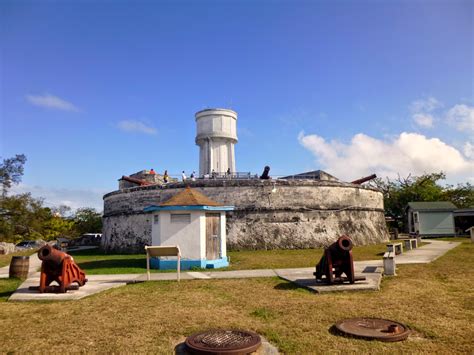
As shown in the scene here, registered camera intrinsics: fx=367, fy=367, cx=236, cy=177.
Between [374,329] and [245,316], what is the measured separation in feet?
6.94

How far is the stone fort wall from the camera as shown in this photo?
20.4 metres

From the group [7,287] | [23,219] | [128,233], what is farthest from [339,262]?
[23,219]

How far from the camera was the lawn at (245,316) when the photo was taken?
4863 mm

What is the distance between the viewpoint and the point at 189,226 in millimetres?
13766

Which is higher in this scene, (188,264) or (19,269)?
(19,269)

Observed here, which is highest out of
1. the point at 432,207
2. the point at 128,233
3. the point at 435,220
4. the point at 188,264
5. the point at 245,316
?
the point at 432,207

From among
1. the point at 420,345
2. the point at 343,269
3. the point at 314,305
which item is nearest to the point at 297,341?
the point at 420,345

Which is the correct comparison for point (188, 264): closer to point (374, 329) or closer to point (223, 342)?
point (223, 342)

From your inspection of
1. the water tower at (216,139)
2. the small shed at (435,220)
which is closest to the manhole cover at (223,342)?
the water tower at (216,139)

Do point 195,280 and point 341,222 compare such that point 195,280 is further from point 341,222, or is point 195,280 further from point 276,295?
point 341,222

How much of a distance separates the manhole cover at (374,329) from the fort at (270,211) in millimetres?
14475

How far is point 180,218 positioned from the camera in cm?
1381

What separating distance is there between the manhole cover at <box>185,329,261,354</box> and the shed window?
28.5 feet

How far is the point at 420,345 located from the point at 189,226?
32.8 ft
